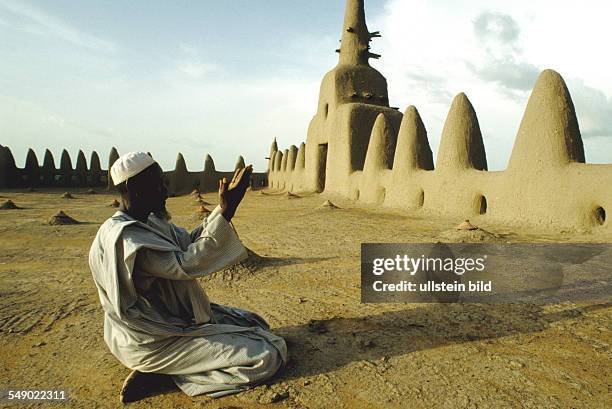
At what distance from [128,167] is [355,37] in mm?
17934

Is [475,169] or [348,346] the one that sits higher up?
[475,169]

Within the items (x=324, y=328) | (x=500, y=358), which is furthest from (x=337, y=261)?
(x=500, y=358)

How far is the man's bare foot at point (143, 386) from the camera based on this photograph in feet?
7.61

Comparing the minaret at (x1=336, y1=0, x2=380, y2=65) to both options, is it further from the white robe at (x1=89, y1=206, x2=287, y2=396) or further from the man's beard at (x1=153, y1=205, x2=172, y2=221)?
the white robe at (x1=89, y1=206, x2=287, y2=396)

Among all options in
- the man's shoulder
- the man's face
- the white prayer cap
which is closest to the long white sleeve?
the man's shoulder

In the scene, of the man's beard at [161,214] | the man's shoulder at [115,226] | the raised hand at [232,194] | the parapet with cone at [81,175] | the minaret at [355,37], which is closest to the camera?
the man's shoulder at [115,226]

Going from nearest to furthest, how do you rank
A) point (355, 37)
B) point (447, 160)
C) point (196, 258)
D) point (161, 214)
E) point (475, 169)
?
point (196, 258) → point (161, 214) → point (475, 169) → point (447, 160) → point (355, 37)

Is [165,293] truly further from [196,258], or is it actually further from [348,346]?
[348,346]

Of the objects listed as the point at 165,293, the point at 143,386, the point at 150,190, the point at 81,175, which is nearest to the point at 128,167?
the point at 150,190

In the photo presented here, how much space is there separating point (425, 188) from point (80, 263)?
7.94 meters

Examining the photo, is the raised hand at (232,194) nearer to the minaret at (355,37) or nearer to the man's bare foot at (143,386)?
the man's bare foot at (143,386)

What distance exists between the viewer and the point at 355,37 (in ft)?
60.0

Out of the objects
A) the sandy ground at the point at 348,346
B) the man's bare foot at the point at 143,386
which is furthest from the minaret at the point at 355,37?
the man's bare foot at the point at 143,386

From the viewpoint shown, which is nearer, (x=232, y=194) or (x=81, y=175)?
(x=232, y=194)
